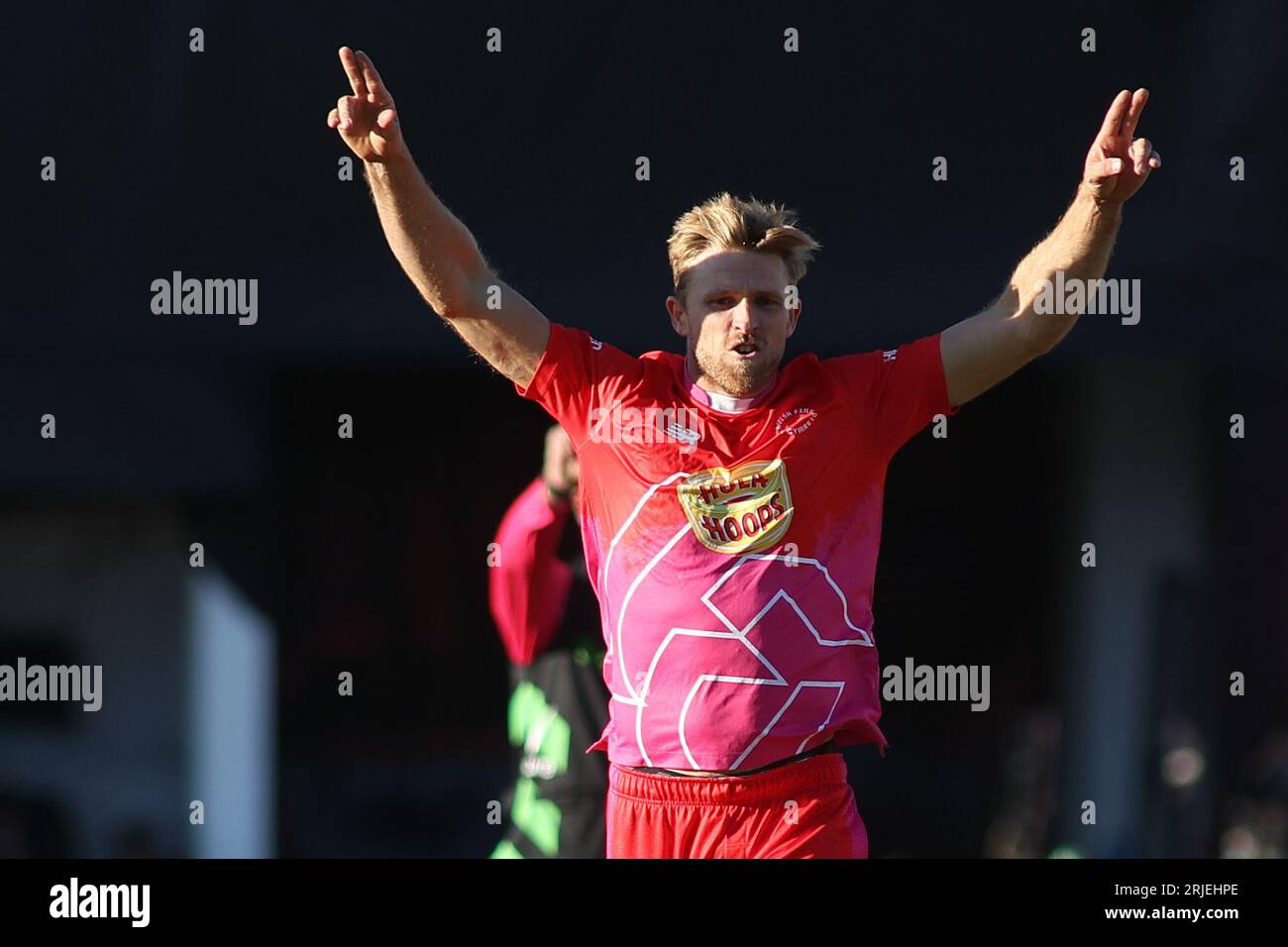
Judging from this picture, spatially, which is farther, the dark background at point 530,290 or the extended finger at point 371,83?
the dark background at point 530,290

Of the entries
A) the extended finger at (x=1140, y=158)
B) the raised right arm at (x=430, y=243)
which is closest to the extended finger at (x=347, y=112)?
the raised right arm at (x=430, y=243)

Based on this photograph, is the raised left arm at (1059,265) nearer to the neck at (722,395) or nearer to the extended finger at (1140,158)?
the extended finger at (1140,158)


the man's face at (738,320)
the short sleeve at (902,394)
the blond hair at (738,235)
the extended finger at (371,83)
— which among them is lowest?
the short sleeve at (902,394)

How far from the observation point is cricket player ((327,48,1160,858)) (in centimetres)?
340

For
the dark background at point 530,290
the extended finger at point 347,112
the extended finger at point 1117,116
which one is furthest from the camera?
the dark background at point 530,290

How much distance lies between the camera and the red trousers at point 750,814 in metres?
3.43

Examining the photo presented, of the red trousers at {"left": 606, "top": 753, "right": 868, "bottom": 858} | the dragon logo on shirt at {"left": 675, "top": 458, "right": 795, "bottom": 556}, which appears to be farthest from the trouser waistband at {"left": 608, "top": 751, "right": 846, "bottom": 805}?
the dragon logo on shirt at {"left": 675, "top": 458, "right": 795, "bottom": 556}

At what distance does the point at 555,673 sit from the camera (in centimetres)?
505

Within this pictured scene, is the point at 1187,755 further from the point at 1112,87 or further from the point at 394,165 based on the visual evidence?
the point at 394,165

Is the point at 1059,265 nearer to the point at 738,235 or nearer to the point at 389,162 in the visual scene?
the point at 738,235

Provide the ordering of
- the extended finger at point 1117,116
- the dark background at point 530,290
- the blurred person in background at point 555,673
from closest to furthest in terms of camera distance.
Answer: the extended finger at point 1117,116
the blurred person in background at point 555,673
the dark background at point 530,290

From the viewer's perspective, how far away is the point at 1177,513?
5.91 meters

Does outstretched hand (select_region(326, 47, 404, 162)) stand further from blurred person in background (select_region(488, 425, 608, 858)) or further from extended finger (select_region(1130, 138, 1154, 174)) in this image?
blurred person in background (select_region(488, 425, 608, 858))
